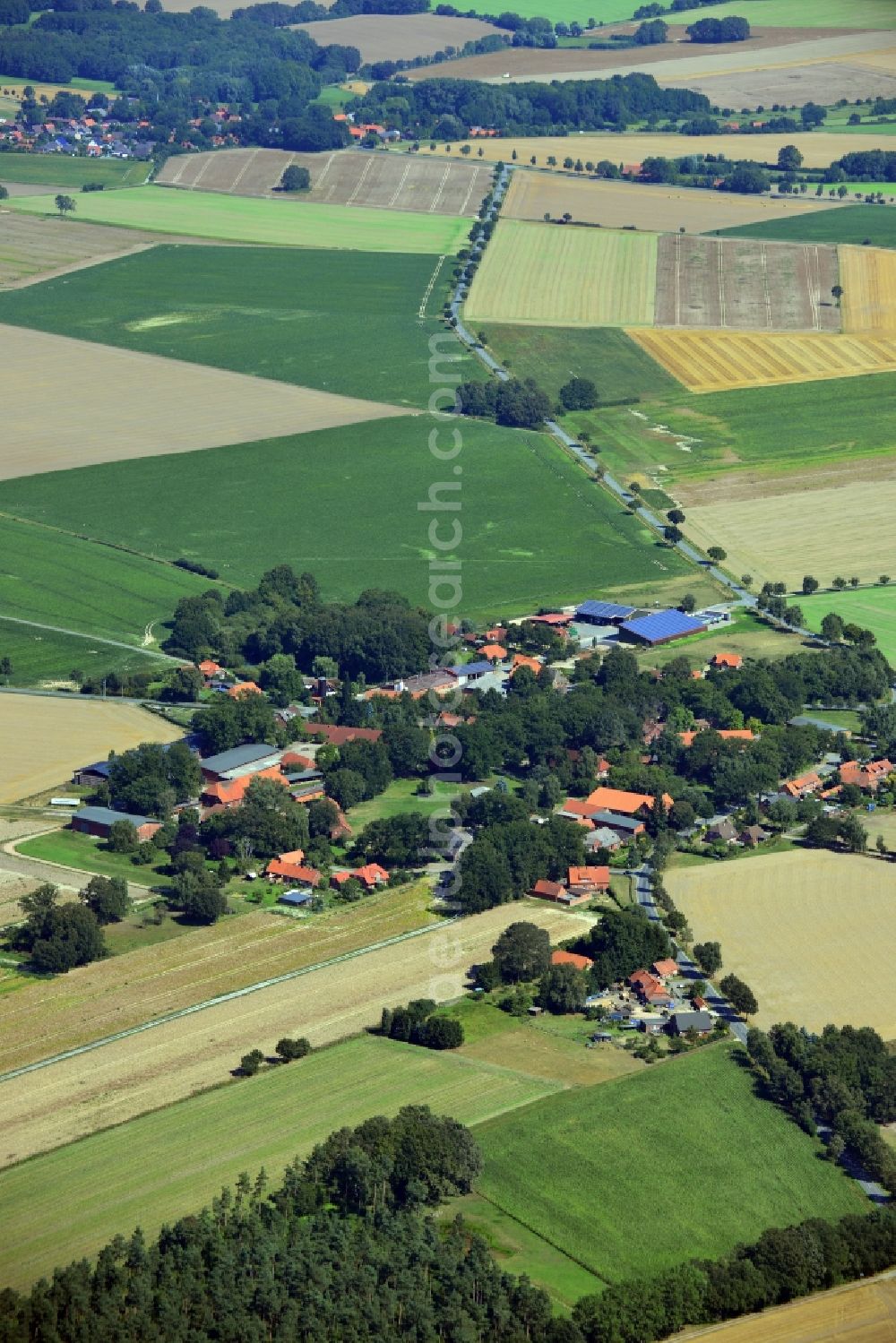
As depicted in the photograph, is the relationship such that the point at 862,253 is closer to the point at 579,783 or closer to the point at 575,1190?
the point at 579,783

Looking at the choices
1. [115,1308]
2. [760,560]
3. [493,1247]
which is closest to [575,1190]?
[493,1247]

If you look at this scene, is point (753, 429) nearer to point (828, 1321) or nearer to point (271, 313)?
point (271, 313)

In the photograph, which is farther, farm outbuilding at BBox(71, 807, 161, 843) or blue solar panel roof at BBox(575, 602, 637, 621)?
blue solar panel roof at BBox(575, 602, 637, 621)

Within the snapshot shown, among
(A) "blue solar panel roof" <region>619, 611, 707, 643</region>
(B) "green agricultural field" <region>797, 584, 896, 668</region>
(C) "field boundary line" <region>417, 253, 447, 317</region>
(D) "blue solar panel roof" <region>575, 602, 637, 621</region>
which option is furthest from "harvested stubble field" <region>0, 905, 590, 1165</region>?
(C) "field boundary line" <region>417, 253, 447, 317</region>

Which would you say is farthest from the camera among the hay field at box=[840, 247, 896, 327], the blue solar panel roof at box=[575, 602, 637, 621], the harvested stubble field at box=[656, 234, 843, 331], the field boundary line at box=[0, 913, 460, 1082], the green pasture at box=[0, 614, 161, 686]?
the harvested stubble field at box=[656, 234, 843, 331]

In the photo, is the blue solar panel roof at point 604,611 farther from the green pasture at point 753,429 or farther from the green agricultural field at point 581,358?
the green agricultural field at point 581,358

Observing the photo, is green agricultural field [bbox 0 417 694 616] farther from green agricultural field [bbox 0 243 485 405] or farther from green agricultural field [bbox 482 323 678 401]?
green agricultural field [bbox 0 243 485 405]
